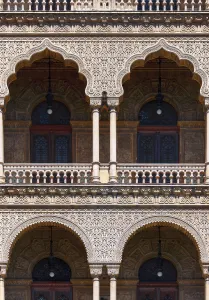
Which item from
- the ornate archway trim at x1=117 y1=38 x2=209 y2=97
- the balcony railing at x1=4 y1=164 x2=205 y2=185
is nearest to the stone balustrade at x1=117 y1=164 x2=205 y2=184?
the balcony railing at x1=4 y1=164 x2=205 y2=185

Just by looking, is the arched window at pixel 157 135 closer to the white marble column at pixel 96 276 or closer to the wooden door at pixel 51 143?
the wooden door at pixel 51 143

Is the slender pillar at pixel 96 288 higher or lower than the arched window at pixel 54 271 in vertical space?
lower

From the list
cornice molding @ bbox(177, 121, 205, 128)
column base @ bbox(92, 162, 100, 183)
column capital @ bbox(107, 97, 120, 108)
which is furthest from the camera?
cornice molding @ bbox(177, 121, 205, 128)

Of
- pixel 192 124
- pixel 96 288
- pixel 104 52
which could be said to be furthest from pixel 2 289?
pixel 192 124

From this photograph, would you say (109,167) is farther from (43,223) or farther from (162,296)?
(162,296)

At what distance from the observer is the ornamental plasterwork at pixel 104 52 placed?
67.7 ft

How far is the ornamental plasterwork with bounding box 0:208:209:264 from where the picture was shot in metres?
20.0

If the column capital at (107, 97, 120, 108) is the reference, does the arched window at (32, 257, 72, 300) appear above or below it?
below

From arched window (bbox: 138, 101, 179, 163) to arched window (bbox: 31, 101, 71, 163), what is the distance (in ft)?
5.30

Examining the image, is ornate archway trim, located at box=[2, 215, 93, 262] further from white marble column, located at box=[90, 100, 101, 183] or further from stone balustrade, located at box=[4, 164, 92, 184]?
white marble column, located at box=[90, 100, 101, 183]

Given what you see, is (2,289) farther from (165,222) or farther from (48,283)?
(165,222)

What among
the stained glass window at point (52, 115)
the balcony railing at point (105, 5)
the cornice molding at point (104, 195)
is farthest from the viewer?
the stained glass window at point (52, 115)

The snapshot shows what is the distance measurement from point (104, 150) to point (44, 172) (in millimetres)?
2004

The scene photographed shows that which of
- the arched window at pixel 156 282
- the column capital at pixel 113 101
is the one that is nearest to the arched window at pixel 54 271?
the arched window at pixel 156 282
